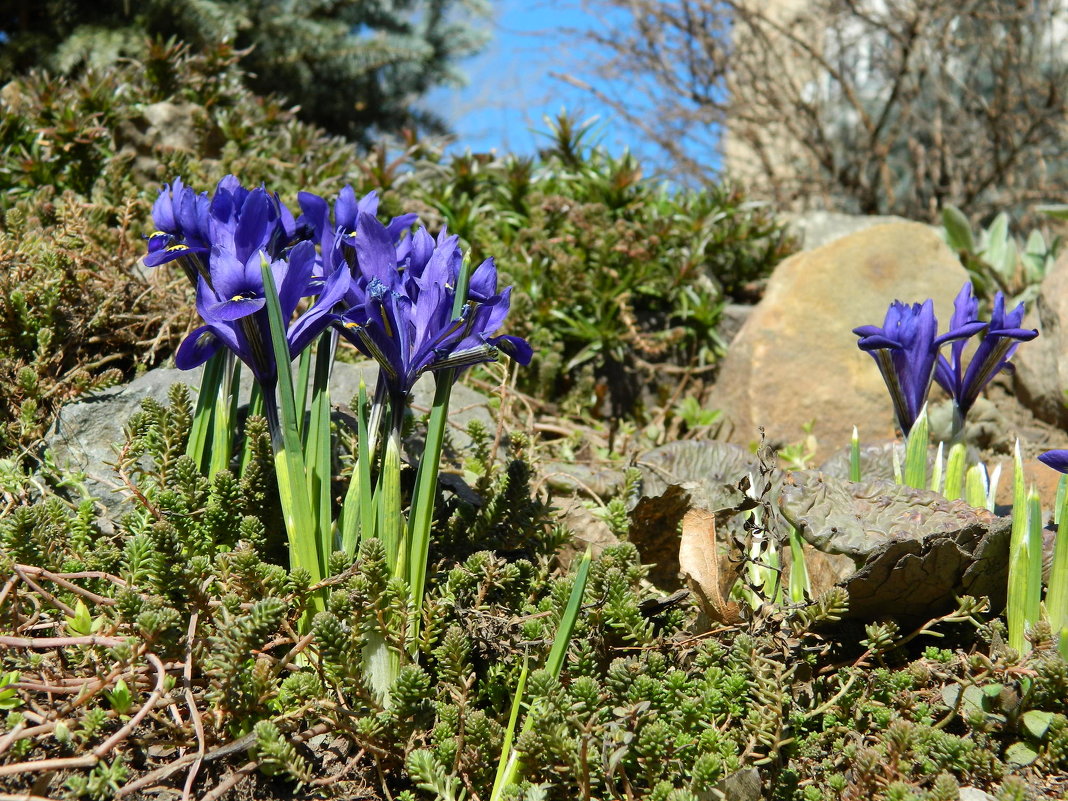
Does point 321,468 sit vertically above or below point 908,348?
below

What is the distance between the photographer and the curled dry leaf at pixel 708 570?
2.03m

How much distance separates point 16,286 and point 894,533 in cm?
270

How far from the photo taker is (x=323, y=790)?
1.74m

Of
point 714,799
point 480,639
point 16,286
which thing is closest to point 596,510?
point 480,639

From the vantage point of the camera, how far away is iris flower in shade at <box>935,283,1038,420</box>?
2258mm

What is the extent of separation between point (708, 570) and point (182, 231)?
4.64 feet

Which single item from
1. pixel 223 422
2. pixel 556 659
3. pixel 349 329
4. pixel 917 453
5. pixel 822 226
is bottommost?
pixel 556 659

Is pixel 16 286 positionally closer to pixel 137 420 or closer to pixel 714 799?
pixel 137 420

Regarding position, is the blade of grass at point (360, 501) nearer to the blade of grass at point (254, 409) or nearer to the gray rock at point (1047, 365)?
the blade of grass at point (254, 409)

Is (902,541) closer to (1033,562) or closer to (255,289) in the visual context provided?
(1033,562)

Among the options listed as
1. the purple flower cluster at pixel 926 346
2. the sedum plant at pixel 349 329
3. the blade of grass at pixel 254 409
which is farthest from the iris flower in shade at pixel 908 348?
the blade of grass at pixel 254 409

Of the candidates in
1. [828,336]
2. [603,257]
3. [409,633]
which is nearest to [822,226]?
[828,336]

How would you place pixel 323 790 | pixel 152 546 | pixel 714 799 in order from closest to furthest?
pixel 714 799 → pixel 323 790 → pixel 152 546

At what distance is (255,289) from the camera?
1839mm
